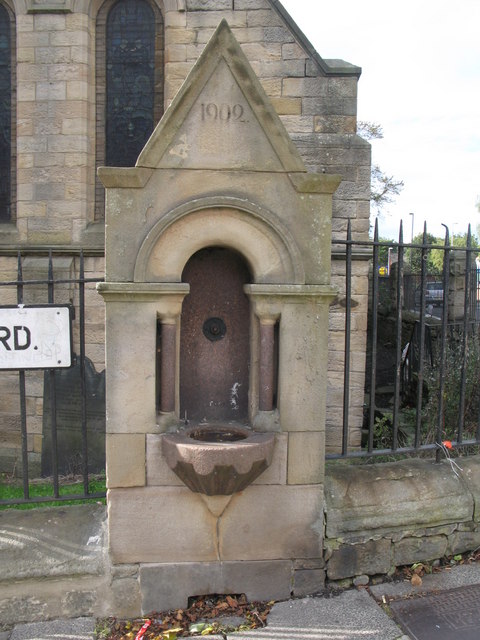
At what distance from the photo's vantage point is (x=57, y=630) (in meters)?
2.78

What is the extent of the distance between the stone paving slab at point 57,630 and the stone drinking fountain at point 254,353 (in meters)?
0.21

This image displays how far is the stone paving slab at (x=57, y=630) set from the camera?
2729 millimetres

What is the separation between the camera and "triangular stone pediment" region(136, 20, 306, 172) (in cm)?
283

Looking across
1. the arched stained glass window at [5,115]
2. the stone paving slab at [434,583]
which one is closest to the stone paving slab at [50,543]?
the stone paving slab at [434,583]

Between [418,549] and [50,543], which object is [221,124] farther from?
[418,549]

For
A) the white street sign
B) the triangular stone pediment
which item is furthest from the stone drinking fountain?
the white street sign

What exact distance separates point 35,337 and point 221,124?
1543mm

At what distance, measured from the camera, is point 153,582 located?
9.80 ft

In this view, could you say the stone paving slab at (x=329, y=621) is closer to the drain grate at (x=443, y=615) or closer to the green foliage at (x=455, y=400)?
the drain grate at (x=443, y=615)

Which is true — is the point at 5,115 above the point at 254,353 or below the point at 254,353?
above

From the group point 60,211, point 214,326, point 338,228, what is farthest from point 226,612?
point 60,211

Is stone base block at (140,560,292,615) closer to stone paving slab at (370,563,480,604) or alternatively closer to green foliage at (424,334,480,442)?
stone paving slab at (370,563,480,604)

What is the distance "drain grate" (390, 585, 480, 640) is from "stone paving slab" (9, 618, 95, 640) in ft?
5.16

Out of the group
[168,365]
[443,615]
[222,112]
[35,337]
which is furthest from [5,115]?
[443,615]
